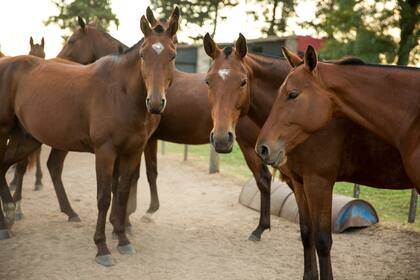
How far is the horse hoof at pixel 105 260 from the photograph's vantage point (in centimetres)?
409

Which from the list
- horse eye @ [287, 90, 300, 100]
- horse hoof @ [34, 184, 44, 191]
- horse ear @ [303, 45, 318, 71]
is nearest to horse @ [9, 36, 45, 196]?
horse hoof @ [34, 184, 44, 191]

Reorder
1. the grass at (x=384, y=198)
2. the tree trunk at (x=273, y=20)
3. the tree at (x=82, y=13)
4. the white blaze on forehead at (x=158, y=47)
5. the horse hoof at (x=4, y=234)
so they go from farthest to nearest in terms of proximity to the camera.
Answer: the tree at (x=82, y=13) < the tree trunk at (x=273, y=20) < the grass at (x=384, y=198) < the horse hoof at (x=4, y=234) < the white blaze on forehead at (x=158, y=47)

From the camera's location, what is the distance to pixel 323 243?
336 cm

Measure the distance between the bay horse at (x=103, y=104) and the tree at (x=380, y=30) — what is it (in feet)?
32.4

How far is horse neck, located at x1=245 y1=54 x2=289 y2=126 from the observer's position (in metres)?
3.79

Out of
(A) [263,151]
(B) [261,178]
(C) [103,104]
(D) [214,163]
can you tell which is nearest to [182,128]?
(B) [261,178]

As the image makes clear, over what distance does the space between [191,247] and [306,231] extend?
1.47m

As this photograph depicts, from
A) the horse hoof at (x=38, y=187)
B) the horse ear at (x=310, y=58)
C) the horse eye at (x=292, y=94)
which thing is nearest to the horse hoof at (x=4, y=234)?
the horse hoof at (x=38, y=187)

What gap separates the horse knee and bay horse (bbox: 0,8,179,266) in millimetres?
1665

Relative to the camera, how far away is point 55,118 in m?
4.45

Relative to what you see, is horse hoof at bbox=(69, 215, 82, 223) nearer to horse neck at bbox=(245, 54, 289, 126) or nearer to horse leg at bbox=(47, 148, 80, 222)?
horse leg at bbox=(47, 148, 80, 222)

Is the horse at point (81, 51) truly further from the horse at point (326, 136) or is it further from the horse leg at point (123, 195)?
the horse at point (326, 136)

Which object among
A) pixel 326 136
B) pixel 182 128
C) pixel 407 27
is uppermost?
pixel 407 27

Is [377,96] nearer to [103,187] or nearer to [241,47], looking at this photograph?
[241,47]
